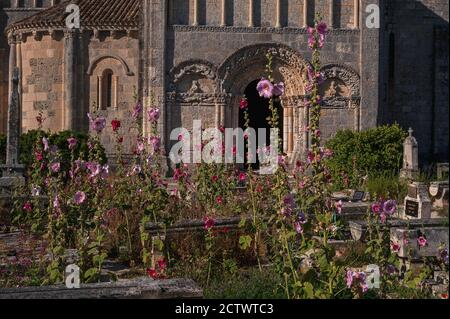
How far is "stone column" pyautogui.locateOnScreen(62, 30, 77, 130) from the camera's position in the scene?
21.9 metres

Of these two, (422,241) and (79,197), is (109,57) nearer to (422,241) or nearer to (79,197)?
(79,197)

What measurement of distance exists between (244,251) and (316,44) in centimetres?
338

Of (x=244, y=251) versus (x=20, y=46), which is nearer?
(x=244, y=251)

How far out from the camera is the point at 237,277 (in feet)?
26.5

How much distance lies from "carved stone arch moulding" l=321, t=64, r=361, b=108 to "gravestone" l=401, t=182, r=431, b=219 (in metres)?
8.41

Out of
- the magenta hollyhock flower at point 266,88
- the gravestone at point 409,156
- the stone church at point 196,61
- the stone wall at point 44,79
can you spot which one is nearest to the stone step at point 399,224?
the magenta hollyhock flower at point 266,88

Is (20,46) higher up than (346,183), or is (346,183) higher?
(20,46)

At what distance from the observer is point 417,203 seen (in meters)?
12.1

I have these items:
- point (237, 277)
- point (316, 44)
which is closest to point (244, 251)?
point (237, 277)

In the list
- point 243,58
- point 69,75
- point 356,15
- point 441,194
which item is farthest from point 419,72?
point 441,194

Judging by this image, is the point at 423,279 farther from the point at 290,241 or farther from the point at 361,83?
the point at 361,83

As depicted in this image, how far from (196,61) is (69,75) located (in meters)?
4.06

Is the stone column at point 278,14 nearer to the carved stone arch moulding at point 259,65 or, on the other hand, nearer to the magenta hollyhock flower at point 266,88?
the carved stone arch moulding at point 259,65

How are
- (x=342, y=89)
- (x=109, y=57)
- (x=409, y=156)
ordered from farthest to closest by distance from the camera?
(x=109, y=57) < (x=342, y=89) < (x=409, y=156)
